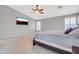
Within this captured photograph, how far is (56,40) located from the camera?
1.47m

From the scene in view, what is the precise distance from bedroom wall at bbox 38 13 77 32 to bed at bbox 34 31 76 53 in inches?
2.6

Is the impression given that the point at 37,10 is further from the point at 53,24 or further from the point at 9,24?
the point at 9,24

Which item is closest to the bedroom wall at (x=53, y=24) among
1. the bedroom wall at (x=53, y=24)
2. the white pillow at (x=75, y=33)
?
the bedroom wall at (x=53, y=24)

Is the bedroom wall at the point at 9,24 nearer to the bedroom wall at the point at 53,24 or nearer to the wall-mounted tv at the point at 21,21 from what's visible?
Answer: the wall-mounted tv at the point at 21,21

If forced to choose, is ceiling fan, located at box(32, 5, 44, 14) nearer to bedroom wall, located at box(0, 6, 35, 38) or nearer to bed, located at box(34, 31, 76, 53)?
bedroom wall, located at box(0, 6, 35, 38)

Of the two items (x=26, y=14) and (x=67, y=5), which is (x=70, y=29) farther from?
(x=26, y=14)

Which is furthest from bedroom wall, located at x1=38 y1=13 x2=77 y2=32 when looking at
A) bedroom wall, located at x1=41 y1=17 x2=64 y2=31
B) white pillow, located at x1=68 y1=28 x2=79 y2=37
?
white pillow, located at x1=68 y1=28 x2=79 y2=37

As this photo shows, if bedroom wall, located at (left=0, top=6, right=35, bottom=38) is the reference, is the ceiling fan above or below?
above

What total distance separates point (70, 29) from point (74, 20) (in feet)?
0.48

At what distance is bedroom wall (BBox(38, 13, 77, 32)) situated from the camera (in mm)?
1469

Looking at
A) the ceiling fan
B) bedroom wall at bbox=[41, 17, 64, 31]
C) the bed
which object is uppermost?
the ceiling fan

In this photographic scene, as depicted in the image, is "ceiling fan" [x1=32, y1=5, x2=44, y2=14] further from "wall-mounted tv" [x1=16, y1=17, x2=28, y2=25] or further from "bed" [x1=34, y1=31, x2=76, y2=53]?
"bed" [x1=34, y1=31, x2=76, y2=53]

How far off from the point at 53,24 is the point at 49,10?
0.23 m

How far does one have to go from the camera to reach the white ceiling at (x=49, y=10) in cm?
140
